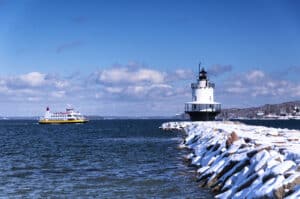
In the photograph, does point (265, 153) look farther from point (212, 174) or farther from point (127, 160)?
point (127, 160)

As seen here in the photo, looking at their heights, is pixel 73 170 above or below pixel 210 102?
below

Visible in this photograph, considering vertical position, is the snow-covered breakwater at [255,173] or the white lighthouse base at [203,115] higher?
the white lighthouse base at [203,115]

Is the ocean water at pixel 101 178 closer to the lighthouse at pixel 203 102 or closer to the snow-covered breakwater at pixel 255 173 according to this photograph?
the snow-covered breakwater at pixel 255 173

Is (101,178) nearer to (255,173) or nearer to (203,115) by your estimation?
(255,173)

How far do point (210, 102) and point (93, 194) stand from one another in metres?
59.4

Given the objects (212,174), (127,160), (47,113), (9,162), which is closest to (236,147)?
(212,174)

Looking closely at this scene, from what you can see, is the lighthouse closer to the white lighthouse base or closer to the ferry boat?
the white lighthouse base

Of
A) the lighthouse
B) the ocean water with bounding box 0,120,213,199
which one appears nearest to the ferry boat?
the lighthouse

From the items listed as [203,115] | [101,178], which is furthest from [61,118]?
[101,178]

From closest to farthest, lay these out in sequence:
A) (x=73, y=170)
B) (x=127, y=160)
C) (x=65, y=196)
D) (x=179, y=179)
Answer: (x=65, y=196), (x=179, y=179), (x=73, y=170), (x=127, y=160)

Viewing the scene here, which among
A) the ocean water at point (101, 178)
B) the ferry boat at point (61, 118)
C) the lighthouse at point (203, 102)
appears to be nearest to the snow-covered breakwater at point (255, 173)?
the ocean water at point (101, 178)

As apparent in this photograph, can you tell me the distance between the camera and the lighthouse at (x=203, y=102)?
75.9 meters

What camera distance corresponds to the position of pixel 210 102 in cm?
7588

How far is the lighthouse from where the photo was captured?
249 ft
